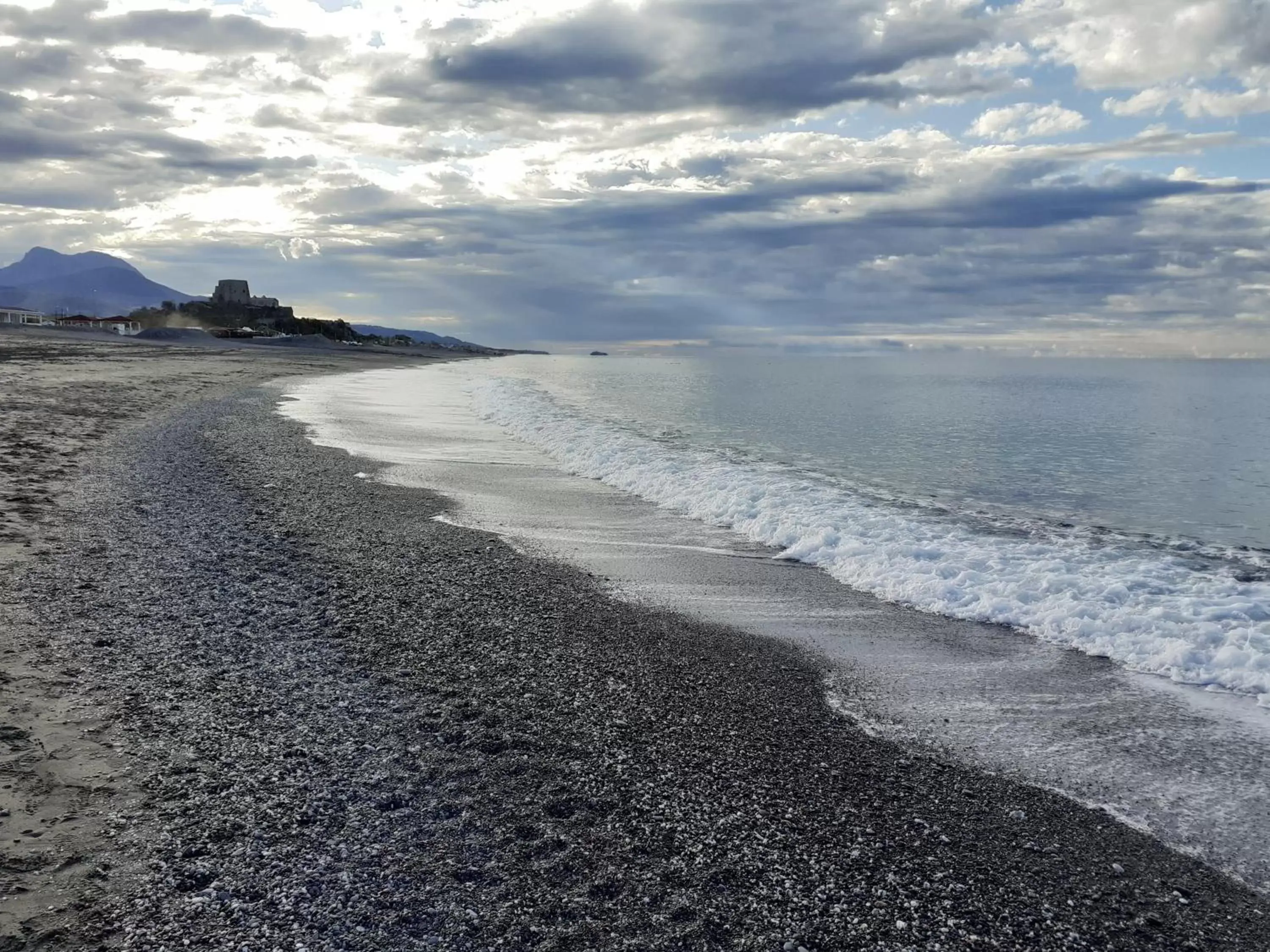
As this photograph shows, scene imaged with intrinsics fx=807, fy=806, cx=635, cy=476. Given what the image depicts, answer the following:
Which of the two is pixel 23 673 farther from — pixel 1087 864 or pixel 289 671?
pixel 1087 864

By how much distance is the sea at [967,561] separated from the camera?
18.3 feet

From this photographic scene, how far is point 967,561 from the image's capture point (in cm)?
1032

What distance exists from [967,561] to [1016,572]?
1.99 ft

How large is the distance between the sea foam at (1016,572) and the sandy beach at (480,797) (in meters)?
3.03

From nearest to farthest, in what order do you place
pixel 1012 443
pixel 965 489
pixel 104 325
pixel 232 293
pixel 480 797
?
1. pixel 480 797
2. pixel 965 489
3. pixel 1012 443
4. pixel 104 325
5. pixel 232 293

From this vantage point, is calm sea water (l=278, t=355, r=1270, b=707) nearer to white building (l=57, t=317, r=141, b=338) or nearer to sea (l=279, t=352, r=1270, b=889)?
sea (l=279, t=352, r=1270, b=889)

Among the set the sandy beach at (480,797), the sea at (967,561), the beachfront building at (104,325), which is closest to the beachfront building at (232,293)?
the beachfront building at (104,325)

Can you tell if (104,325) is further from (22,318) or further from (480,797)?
(480,797)

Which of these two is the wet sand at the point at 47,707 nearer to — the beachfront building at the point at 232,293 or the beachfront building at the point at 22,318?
the beachfront building at the point at 22,318

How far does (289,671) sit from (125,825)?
2.08 meters

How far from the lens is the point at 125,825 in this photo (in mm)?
4000

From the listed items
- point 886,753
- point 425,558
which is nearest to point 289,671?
point 425,558

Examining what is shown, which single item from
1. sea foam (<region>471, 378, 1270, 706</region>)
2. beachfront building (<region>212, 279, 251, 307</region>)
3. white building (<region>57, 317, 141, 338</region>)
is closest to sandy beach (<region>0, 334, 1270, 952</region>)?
sea foam (<region>471, 378, 1270, 706</region>)

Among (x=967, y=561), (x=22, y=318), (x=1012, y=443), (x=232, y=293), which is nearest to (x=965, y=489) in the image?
(x=967, y=561)
